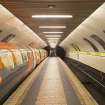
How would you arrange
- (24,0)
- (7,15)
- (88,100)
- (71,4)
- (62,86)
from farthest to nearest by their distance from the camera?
1. (7,15)
2. (62,86)
3. (71,4)
4. (24,0)
5. (88,100)

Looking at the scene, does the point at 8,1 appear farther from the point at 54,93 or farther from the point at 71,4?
the point at 54,93

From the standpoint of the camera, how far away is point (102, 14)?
471 inches

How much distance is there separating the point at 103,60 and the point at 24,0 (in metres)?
7.22

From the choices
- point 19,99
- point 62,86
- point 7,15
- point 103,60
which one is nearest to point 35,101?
point 19,99

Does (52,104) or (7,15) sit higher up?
(7,15)

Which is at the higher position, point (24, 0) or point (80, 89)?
point (24, 0)

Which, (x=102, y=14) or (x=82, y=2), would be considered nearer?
(x=82, y=2)

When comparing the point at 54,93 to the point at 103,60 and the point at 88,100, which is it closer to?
the point at 88,100

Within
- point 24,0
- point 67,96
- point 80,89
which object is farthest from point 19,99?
point 24,0

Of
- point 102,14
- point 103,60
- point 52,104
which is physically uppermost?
point 102,14

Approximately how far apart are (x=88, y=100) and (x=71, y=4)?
3789mm

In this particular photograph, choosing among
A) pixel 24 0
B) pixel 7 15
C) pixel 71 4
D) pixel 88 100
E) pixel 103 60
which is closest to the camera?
pixel 88 100

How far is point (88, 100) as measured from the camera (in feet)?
26.6

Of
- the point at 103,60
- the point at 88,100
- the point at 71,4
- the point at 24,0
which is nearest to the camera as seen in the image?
the point at 88,100
